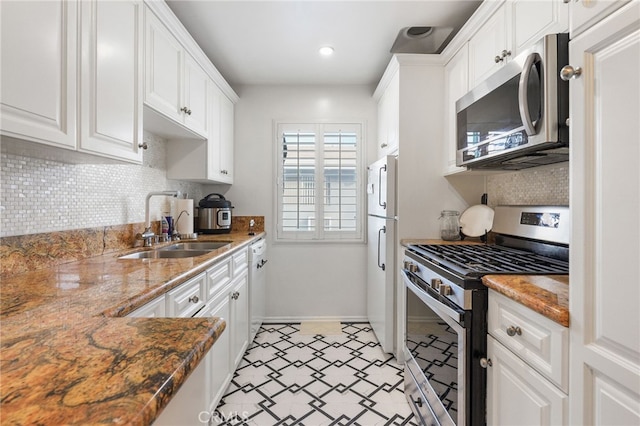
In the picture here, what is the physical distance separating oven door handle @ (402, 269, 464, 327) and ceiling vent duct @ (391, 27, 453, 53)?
5.55 ft

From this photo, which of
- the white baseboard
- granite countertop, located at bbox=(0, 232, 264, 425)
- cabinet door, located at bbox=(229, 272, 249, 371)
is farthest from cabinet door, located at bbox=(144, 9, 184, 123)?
the white baseboard

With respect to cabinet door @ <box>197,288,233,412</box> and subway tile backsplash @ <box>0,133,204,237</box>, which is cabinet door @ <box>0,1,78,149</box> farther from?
cabinet door @ <box>197,288,233,412</box>

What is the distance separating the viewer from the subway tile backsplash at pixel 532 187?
1568 mm

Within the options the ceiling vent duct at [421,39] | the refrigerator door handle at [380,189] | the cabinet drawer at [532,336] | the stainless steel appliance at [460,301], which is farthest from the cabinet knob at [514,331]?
the ceiling vent duct at [421,39]

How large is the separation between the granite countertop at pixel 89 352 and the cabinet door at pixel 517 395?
934 millimetres

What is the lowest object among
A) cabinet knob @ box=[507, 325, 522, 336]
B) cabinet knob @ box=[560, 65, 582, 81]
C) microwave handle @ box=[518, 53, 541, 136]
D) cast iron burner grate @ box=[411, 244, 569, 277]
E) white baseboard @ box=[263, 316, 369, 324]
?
white baseboard @ box=[263, 316, 369, 324]

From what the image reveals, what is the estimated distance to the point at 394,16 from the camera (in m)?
2.02

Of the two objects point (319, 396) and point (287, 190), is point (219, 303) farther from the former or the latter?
point (287, 190)

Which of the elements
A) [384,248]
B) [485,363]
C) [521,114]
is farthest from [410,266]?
[521,114]

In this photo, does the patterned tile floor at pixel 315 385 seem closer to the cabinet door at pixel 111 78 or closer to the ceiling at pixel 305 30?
the cabinet door at pixel 111 78

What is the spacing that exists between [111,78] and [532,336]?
1.85 meters

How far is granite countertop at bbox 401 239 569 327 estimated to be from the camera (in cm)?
83

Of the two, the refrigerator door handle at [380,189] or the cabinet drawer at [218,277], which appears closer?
the cabinet drawer at [218,277]

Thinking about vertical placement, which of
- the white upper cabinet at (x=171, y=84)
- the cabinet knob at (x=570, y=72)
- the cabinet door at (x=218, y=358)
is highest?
the white upper cabinet at (x=171, y=84)
